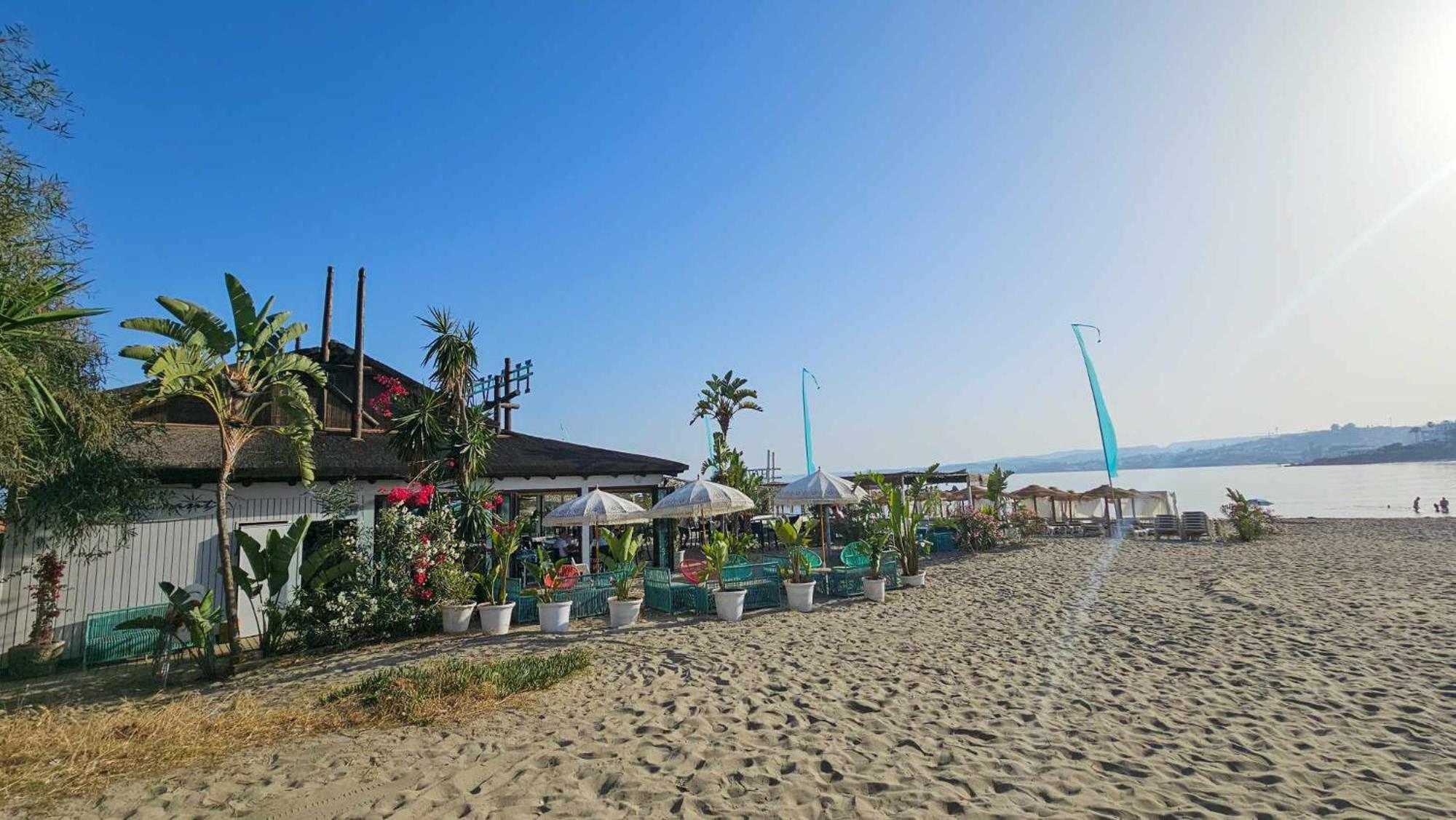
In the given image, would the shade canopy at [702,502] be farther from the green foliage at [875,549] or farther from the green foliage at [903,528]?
the green foliage at [903,528]

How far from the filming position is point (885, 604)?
12.3 metres

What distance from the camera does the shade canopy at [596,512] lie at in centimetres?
1291

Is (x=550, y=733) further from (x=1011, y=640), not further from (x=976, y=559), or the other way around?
(x=976, y=559)

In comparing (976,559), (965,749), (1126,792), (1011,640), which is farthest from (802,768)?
(976,559)

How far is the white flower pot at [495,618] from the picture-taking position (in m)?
10.7

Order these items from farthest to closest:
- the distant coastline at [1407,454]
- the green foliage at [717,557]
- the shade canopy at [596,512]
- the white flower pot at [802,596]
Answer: the distant coastline at [1407,454]
the shade canopy at [596,512]
the white flower pot at [802,596]
the green foliage at [717,557]

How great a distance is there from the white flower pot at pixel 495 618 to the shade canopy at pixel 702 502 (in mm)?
3817

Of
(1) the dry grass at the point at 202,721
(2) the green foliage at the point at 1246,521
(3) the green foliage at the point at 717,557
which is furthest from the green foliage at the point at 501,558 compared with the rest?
(2) the green foliage at the point at 1246,521

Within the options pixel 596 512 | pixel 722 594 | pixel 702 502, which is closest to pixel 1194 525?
pixel 702 502

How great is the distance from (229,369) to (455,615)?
513cm

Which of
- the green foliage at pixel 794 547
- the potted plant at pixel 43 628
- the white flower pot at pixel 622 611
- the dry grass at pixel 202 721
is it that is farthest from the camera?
the green foliage at pixel 794 547

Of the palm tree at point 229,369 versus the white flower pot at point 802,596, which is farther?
the white flower pot at point 802,596

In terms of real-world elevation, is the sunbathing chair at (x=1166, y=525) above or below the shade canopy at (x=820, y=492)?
below

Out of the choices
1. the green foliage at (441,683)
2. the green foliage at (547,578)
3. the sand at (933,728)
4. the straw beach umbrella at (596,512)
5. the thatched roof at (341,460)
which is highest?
the thatched roof at (341,460)
